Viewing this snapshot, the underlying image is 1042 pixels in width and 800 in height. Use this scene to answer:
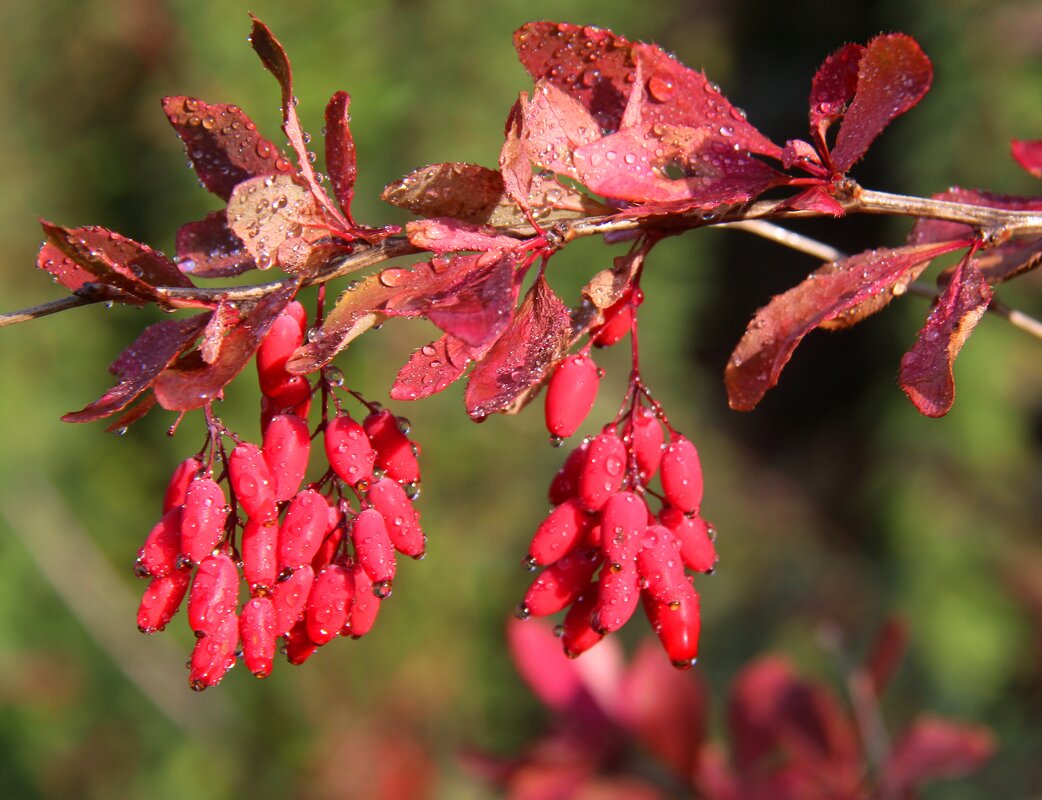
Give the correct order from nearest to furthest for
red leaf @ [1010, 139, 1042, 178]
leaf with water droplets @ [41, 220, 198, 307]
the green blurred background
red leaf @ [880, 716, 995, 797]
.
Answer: leaf with water droplets @ [41, 220, 198, 307] → red leaf @ [1010, 139, 1042, 178] → red leaf @ [880, 716, 995, 797] → the green blurred background

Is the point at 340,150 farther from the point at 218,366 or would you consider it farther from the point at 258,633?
the point at 258,633

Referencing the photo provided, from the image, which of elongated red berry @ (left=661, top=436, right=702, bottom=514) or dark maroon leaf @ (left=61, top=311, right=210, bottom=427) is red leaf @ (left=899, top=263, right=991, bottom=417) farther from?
dark maroon leaf @ (left=61, top=311, right=210, bottom=427)

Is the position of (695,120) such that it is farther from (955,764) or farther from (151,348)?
(955,764)

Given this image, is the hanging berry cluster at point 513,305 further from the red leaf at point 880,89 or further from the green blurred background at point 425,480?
the green blurred background at point 425,480

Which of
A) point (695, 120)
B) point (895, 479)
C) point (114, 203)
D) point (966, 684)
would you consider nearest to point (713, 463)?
point (895, 479)

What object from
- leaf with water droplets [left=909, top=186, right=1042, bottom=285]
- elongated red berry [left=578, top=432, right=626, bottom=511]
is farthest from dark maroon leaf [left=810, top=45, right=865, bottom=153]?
elongated red berry [left=578, top=432, right=626, bottom=511]

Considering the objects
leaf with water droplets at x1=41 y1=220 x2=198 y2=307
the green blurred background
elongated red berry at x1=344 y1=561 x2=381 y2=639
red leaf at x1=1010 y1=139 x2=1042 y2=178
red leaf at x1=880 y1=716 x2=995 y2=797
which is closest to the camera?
leaf with water droplets at x1=41 y1=220 x2=198 y2=307

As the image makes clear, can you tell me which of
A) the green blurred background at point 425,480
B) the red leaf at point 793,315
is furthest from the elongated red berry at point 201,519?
the green blurred background at point 425,480
